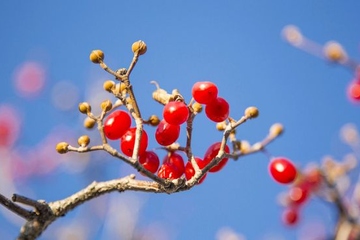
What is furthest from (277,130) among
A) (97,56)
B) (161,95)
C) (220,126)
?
(97,56)

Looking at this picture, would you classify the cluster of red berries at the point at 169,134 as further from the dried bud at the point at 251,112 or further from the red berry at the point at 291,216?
the red berry at the point at 291,216

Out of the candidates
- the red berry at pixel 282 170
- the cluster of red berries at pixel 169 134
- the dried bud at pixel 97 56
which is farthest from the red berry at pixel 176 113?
the red berry at pixel 282 170

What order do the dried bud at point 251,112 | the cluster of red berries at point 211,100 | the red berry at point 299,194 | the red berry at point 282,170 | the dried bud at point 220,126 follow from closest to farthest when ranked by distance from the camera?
the dried bud at point 251,112 → the cluster of red berries at point 211,100 → the dried bud at point 220,126 → the red berry at point 282,170 → the red berry at point 299,194

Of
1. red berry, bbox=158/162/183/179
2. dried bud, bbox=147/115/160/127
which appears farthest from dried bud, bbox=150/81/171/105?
red berry, bbox=158/162/183/179

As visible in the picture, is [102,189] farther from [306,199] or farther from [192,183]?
[306,199]

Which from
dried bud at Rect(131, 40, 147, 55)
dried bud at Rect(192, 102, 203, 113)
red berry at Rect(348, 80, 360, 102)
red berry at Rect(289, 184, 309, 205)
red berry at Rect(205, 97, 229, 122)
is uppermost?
red berry at Rect(348, 80, 360, 102)

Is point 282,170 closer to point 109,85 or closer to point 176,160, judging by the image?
point 176,160

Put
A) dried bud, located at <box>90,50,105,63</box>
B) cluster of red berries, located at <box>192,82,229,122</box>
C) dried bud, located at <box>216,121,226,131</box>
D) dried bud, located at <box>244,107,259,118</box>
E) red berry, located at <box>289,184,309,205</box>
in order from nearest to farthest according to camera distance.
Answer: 1. dried bud, located at <box>90,50,105,63</box>
2. dried bud, located at <box>244,107,259,118</box>
3. cluster of red berries, located at <box>192,82,229,122</box>
4. dried bud, located at <box>216,121,226,131</box>
5. red berry, located at <box>289,184,309,205</box>

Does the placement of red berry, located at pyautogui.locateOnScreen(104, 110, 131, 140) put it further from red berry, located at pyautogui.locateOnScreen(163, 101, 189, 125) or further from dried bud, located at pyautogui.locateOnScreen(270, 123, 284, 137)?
dried bud, located at pyautogui.locateOnScreen(270, 123, 284, 137)
